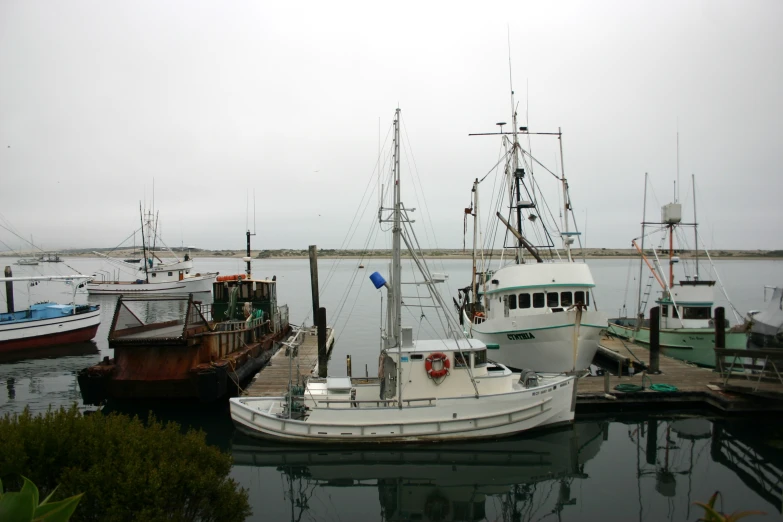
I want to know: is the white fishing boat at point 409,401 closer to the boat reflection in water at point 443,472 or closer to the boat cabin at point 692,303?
the boat reflection in water at point 443,472

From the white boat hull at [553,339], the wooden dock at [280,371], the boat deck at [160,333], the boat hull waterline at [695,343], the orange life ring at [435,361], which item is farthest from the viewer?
the boat hull waterline at [695,343]

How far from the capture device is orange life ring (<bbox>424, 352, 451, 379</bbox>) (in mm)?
13758

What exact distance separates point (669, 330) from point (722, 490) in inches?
523

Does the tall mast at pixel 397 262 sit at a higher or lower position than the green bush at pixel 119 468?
higher

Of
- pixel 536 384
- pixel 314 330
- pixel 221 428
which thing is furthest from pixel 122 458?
pixel 314 330

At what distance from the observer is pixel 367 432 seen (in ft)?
43.9

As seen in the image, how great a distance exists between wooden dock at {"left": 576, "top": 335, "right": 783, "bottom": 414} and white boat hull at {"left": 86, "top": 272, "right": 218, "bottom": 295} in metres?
53.8

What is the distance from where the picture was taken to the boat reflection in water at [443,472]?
11.2 m

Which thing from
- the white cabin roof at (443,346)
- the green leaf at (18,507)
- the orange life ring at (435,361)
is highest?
the green leaf at (18,507)

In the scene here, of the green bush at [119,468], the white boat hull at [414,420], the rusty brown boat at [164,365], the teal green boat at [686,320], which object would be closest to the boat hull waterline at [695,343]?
the teal green boat at [686,320]

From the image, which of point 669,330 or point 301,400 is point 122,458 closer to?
point 301,400

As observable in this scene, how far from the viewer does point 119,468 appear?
5977mm

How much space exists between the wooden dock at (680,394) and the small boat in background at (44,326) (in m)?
29.9

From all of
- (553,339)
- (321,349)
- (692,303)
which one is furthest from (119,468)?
(692,303)
